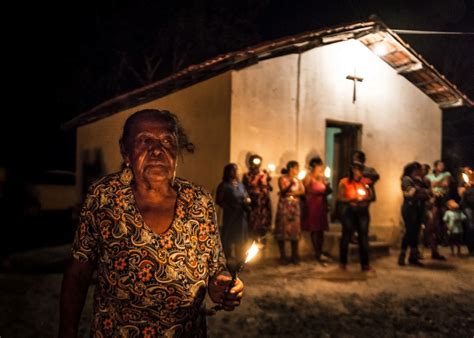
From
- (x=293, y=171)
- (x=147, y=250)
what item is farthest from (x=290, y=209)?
(x=147, y=250)

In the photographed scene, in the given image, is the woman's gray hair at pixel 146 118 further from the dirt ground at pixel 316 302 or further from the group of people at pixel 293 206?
the group of people at pixel 293 206

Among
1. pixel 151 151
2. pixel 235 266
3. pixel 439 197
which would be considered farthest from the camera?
pixel 439 197

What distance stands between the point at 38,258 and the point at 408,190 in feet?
23.0

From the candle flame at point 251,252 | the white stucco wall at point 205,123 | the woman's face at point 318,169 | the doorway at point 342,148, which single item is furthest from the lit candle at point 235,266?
the doorway at point 342,148

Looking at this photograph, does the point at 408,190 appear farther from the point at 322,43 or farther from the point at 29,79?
the point at 29,79

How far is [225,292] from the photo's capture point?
1.88 metres

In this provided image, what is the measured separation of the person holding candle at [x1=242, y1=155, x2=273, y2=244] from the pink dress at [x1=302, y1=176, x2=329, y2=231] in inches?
29.6

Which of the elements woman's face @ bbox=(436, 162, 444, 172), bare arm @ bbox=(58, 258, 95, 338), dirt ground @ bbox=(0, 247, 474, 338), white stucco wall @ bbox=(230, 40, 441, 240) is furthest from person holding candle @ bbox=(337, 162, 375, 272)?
bare arm @ bbox=(58, 258, 95, 338)

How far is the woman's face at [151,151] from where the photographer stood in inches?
80.5

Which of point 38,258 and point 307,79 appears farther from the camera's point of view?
point 307,79

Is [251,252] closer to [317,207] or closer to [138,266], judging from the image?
[138,266]

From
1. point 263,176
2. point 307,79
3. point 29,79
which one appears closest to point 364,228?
point 263,176

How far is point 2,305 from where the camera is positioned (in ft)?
17.4

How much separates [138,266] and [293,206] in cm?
633
